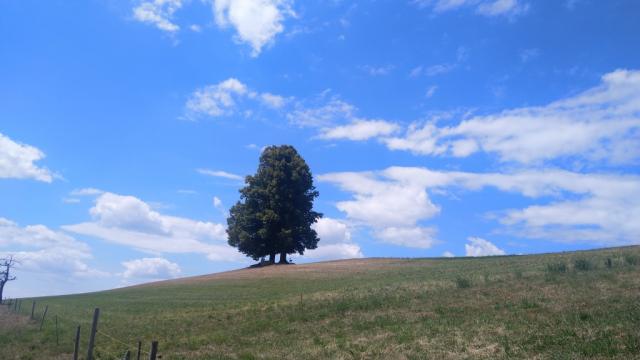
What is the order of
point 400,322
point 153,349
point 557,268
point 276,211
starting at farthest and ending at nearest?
point 276,211, point 557,268, point 400,322, point 153,349

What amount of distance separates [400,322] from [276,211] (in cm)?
4535

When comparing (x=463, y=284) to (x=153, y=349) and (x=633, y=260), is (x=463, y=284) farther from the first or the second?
(x=153, y=349)

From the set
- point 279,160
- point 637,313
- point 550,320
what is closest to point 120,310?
point 550,320

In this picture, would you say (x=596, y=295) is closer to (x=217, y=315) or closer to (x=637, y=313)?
(x=637, y=313)

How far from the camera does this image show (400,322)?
23031mm

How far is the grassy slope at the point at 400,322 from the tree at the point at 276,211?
91.7 ft

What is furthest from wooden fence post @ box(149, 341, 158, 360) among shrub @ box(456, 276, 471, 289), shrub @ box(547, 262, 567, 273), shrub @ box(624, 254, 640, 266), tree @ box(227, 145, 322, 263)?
tree @ box(227, 145, 322, 263)

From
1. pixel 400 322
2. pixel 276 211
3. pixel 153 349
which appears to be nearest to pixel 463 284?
pixel 400 322

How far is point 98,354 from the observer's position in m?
21.3

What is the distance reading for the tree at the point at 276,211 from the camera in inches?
2643

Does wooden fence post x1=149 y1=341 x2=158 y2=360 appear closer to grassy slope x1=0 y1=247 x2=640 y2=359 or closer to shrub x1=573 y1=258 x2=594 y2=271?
grassy slope x1=0 y1=247 x2=640 y2=359

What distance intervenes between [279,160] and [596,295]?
51470mm

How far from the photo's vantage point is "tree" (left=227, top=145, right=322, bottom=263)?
67125mm

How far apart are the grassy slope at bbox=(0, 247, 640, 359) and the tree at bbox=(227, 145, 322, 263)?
28.0 meters
